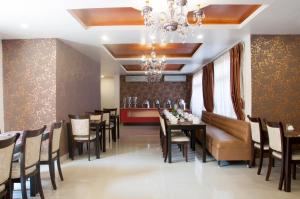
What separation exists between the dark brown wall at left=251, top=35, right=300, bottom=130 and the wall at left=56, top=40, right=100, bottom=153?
4016mm

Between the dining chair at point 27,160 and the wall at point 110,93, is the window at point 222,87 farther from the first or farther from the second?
the wall at point 110,93

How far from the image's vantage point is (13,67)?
5.46m

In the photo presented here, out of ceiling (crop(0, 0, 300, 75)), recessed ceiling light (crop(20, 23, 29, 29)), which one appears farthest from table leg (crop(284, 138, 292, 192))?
recessed ceiling light (crop(20, 23, 29, 29))

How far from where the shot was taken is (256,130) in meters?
4.68

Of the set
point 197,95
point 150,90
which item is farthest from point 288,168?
point 150,90

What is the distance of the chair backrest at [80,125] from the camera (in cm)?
559

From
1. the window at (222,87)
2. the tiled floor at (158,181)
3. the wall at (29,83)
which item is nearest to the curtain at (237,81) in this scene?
the window at (222,87)

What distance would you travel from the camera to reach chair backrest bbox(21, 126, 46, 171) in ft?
9.82

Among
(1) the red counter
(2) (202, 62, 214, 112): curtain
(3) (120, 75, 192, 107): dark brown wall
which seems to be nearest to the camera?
(2) (202, 62, 214, 112): curtain

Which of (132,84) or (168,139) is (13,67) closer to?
(168,139)

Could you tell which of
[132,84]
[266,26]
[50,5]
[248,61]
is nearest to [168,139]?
[248,61]

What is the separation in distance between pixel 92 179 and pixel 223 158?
2418 millimetres

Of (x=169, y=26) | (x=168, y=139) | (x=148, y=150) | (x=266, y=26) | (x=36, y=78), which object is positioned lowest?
(x=148, y=150)

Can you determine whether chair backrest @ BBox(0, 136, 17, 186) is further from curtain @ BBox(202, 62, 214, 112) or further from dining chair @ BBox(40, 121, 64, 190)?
curtain @ BBox(202, 62, 214, 112)
